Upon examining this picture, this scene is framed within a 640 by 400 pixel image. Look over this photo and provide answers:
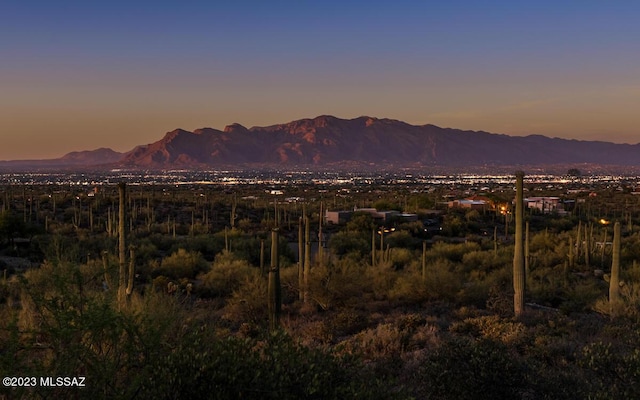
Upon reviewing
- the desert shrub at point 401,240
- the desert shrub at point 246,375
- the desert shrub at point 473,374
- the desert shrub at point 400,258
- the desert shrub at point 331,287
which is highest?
Answer: the desert shrub at point 246,375

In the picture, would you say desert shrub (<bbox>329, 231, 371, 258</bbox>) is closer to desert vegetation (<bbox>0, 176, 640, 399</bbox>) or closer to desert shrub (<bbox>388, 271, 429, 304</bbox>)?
desert vegetation (<bbox>0, 176, 640, 399</bbox>)

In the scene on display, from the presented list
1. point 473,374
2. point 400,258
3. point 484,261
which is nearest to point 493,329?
point 473,374

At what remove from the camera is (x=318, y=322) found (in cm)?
1489

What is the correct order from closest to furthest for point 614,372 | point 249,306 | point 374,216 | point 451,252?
point 614,372, point 249,306, point 451,252, point 374,216

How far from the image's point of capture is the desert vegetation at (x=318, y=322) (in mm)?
5691

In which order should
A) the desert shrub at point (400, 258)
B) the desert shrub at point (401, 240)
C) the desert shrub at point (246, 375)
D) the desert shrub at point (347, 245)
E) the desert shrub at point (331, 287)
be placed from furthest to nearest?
1. the desert shrub at point (401, 240)
2. the desert shrub at point (347, 245)
3. the desert shrub at point (400, 258)
4. the desert shrub at point (331, 287)
5. the desert shrub at point (246, 375)

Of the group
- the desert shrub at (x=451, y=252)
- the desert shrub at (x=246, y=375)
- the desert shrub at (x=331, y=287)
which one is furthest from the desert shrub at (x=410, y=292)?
the desert shrub at (x=246, y=375)

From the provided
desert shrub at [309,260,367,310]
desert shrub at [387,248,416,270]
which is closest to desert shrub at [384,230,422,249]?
desert shrub at [387,248,416,270]

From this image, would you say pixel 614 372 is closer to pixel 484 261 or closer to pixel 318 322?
pixel 318 322

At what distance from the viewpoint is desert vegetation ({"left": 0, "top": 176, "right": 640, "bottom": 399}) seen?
5691 mm

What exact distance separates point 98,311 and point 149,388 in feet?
3.37

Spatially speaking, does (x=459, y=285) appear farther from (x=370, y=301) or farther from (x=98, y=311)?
(x=98, y=311)

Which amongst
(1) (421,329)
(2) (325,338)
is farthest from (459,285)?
(2) (325,338)

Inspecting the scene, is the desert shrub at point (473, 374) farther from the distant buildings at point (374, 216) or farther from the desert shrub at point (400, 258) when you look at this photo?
the distant buildings at point (374, 216)
